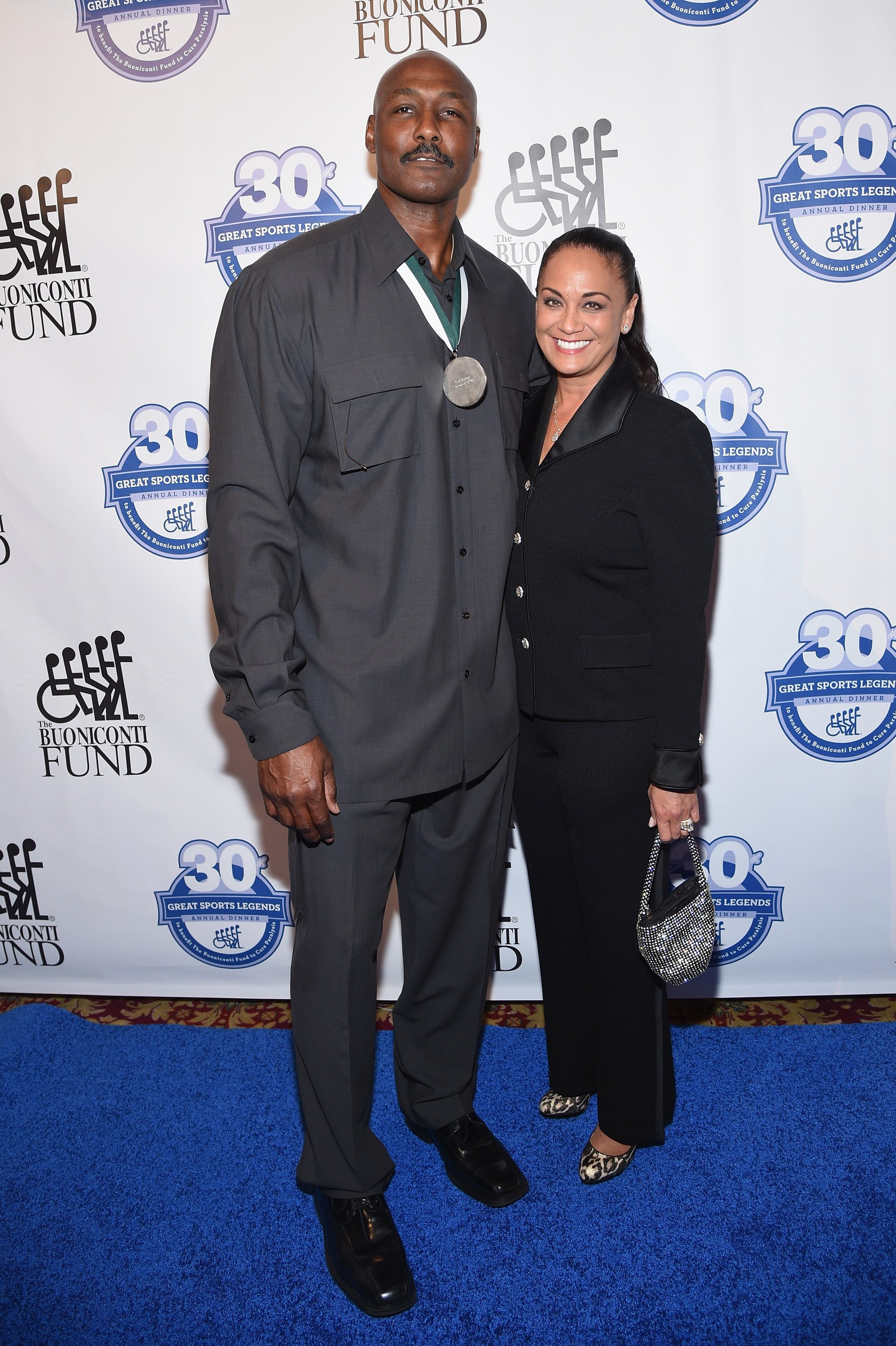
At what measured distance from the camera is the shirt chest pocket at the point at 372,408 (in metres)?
1.71

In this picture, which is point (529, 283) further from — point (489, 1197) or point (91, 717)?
point (489, 1197)

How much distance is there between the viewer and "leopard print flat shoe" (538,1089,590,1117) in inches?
89.9

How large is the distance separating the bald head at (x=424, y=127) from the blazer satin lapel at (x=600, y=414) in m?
0.49

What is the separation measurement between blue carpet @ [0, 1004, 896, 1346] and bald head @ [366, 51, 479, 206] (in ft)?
7.01

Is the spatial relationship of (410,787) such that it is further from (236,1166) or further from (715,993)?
(715,993)

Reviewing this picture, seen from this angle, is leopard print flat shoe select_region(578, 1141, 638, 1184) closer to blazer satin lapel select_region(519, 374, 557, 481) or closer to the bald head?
blazer satin lapel select_region(519, 374, 557, 481)

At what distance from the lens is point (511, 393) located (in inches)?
76.9

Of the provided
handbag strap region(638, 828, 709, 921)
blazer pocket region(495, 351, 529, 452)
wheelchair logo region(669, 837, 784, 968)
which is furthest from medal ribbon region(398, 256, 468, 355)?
wheelchair logo region(669, 837, 784, 968)

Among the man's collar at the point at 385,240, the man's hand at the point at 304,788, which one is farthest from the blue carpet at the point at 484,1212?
the man's collar at the point at 385,240

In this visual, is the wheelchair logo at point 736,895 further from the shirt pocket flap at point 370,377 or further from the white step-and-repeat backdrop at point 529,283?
the shirt pocket flap at point 370,377

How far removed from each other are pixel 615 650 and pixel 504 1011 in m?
1.52

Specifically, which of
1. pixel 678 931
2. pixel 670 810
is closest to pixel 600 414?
pixel 670 810

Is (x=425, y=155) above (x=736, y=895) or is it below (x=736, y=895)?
above

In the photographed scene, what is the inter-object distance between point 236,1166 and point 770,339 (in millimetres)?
2483
